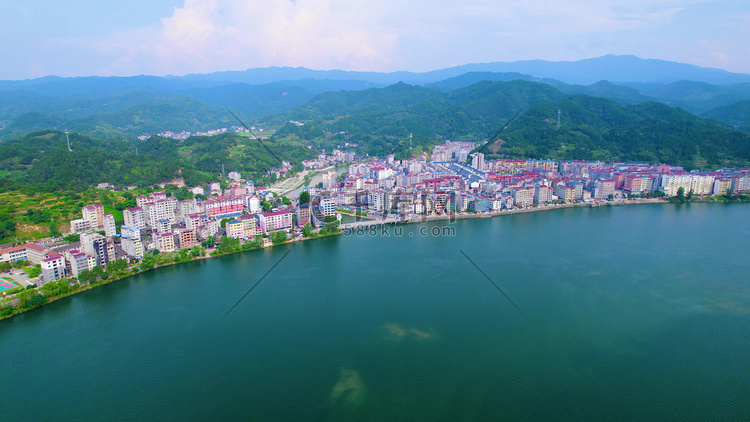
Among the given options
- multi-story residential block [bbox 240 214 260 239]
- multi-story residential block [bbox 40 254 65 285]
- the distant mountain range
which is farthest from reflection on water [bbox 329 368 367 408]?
the distant mountain range

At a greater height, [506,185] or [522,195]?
[506,185]

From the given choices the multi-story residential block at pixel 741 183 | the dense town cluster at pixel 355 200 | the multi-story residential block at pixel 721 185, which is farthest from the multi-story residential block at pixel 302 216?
the multi-story residential block at pixel 741 183

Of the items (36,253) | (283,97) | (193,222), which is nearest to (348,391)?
(193,222)

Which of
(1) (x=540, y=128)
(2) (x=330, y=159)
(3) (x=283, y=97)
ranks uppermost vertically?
(3) (x=283, y=97)

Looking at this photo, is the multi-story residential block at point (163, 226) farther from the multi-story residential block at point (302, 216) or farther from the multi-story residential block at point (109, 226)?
the multi-story residential block at point (302, 216)

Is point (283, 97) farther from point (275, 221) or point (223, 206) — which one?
point (275, 221)

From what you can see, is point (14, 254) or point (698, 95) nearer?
point (14, 254)

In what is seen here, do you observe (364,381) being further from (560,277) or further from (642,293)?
(642,293)
